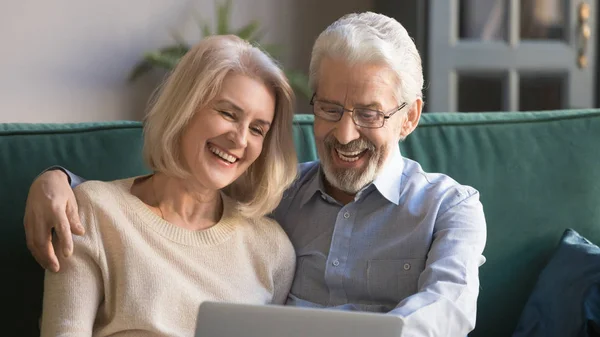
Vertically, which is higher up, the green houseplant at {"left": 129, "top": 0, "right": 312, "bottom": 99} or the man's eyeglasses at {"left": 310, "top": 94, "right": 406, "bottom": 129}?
the man's eyeglasses at {"left": 310, "top": 94, "right": 406, "bottom": 129}

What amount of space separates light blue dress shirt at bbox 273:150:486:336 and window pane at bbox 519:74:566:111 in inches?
83.5

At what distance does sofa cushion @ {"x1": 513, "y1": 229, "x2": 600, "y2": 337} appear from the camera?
6.16 ft

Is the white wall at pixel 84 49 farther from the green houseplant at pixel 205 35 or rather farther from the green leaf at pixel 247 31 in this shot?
the green leaf at pixel 247 31

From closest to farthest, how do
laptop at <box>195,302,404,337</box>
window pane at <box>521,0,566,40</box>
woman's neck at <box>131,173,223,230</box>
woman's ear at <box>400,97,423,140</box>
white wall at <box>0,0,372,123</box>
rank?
laptop at <box>195,302,404,337</box> → woman's neck at <box>131,173,223,230</box> → woman's ear at <box>400,97,423,140</box> → white wall at <box>0,0,372,123</box> → window pane at <box>521,0,566,40</box>

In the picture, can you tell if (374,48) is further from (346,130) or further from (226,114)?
(226,114)

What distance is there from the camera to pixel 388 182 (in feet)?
6.19

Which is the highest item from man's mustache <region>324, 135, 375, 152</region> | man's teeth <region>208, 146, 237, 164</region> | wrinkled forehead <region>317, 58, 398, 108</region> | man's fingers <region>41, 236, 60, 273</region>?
wrinkled forehead <region>317, 58, 398, 108</region>

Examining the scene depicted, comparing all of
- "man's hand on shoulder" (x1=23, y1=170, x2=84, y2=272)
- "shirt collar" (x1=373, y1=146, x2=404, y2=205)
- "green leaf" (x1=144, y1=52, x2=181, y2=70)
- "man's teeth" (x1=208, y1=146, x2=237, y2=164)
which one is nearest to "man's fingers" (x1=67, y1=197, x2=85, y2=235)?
"man's hand on shoulder" (x1=23, y1=170, x2=84, y2=272)

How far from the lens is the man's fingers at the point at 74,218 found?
5.31ft

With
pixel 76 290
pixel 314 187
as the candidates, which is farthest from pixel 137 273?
pixel 314 187

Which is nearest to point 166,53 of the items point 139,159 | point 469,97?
point 469,97

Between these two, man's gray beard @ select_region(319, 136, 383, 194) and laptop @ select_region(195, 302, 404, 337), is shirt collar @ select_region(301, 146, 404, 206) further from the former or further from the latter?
laptop @ select_region(195, 302, 404, 337)

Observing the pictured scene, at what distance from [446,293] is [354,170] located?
37 centimetres

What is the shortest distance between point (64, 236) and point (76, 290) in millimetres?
101
